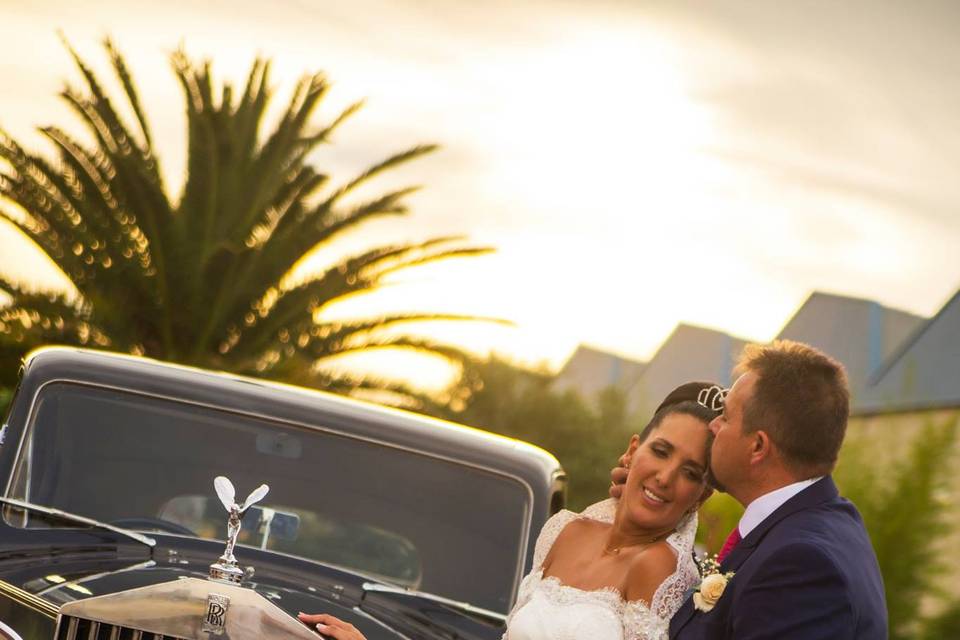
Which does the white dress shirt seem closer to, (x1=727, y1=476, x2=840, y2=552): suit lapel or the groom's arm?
(x1=727, y1=476, x2=840, y2=552): suit lapel

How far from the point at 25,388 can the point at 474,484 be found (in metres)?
1.44

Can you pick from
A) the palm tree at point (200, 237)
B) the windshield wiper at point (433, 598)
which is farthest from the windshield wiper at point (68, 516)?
the palm tree at point (200, 237)

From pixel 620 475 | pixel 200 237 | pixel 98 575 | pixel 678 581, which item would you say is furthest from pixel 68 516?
pixel 200 237

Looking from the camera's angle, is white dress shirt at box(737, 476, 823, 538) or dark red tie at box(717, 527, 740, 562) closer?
white dress shirt at box(737, 476, 823, 538)

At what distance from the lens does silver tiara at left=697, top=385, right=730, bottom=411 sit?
2.91 meters

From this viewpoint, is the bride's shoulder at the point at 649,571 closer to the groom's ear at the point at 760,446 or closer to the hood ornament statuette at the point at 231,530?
the groom's ear at the point at 760,446

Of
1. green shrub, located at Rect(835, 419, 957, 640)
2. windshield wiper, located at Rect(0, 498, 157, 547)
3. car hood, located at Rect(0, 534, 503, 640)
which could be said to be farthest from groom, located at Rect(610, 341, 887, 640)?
green shrub, located at Rect(835, 419, 957, 640)

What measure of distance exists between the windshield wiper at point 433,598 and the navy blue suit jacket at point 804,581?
1.53 metres

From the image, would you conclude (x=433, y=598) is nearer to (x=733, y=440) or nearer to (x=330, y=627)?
(x=330, y=627)

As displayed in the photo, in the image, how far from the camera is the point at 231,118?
13.5m

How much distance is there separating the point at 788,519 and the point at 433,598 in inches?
69.0

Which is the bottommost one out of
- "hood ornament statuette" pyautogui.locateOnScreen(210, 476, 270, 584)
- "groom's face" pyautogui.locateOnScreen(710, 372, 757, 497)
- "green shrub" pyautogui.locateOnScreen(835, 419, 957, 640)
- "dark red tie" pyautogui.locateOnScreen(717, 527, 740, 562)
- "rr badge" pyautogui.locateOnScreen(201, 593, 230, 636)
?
"green shrub" pyautogui.locateOnScreen(835, 419, 957, 640)

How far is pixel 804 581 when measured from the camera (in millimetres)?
2359

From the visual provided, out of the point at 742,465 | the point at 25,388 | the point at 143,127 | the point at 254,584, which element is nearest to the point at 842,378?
the point at 742,465
